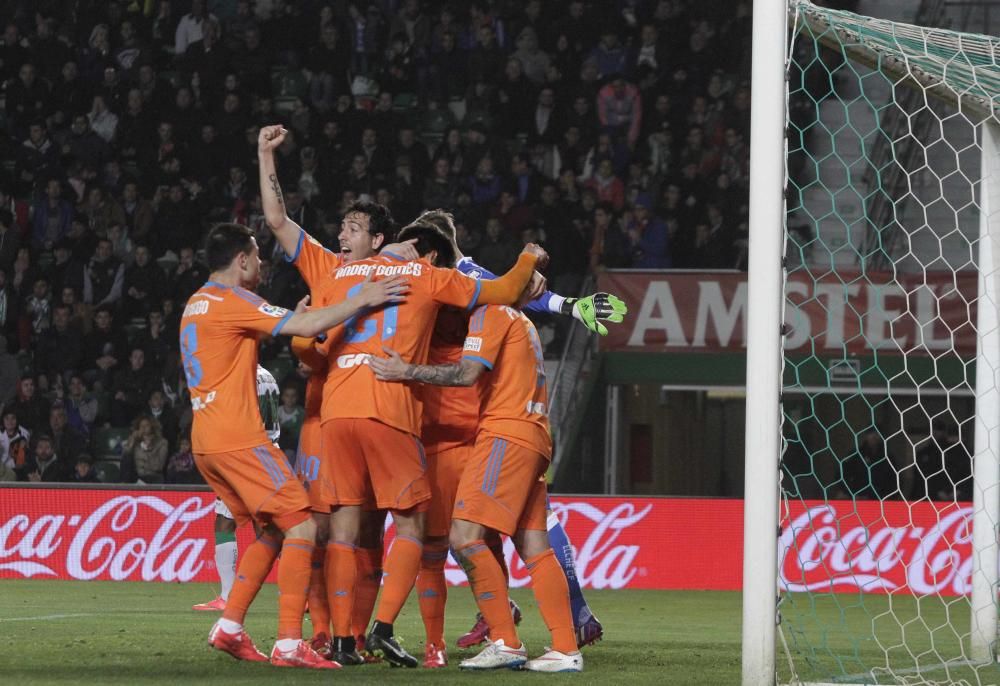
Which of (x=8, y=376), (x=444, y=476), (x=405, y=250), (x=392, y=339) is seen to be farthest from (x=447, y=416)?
(x=8, y=376)

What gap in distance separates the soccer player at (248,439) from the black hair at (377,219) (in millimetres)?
538

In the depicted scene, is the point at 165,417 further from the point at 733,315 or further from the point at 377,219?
the point at 377,219

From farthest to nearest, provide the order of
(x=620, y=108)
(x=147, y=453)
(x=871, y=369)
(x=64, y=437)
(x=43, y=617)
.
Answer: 1. (x=620, y=108)
2. (x=64, y=437)
3. (x=147, y=453)
4. (x=871, y=369)
5. (x=43, y=617)

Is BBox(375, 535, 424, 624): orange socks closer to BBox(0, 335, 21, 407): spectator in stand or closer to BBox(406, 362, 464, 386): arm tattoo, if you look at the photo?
BBox(406, 362, 464, 386): arm tattoo

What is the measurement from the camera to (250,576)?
18.7 ft

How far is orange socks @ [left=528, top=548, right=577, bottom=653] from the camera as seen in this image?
5480mm

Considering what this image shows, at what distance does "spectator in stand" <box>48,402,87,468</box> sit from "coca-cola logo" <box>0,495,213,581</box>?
2.24 meters

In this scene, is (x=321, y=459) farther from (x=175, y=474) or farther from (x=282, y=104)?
(x=282, y=104)

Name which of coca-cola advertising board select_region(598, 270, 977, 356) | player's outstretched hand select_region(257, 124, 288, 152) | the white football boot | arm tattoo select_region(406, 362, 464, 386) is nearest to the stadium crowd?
coca-cola advertising board select_region(598, 270, 977, 356)

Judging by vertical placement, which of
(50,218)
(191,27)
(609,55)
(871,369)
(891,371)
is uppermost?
(191,27)

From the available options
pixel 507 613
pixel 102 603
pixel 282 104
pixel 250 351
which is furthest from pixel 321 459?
pixel 282 104

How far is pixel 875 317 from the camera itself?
1348 cm

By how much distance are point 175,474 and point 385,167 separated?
4.06m

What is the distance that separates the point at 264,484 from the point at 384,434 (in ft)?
1.63
